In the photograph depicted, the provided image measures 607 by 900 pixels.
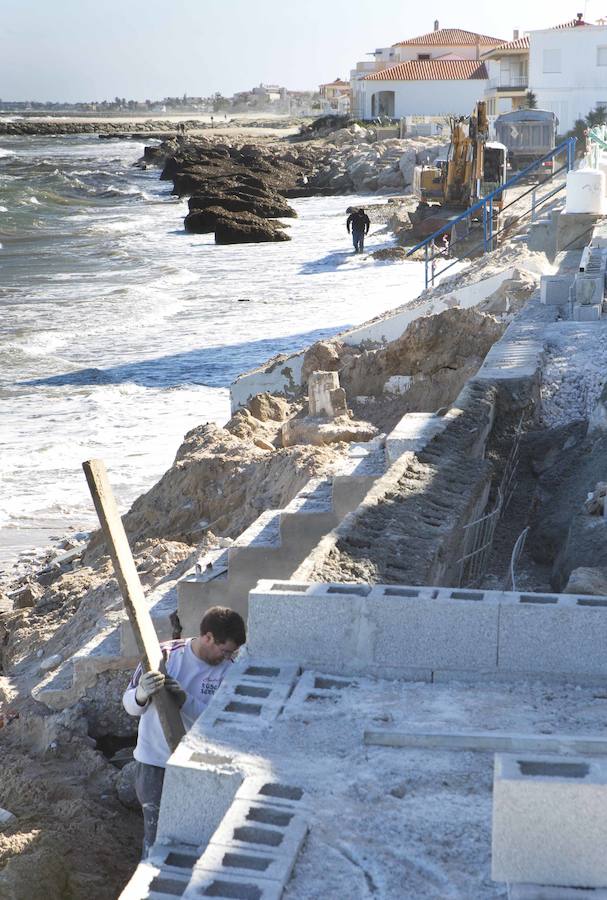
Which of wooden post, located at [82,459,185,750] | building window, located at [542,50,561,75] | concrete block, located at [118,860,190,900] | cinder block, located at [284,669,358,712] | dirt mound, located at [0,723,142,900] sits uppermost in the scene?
building window, located at [542,50,561,75]

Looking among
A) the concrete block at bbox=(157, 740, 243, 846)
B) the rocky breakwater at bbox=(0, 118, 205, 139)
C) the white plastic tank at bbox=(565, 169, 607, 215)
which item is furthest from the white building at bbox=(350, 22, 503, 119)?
the concrete block at bbox=(157, 740, 243, 846)

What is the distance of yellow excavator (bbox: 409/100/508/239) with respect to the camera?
28.8 m

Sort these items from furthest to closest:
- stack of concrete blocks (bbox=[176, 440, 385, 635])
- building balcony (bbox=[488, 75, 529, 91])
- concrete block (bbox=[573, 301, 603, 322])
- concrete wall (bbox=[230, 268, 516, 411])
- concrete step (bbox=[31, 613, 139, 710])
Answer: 1. building balcony (bbox=[488, 75, 529, 91])
2. concrete wall (bbox=[230, 268, 516, 411])
3. concrete block (bbox=[573, 301, 603, 322])
4. stack of concrete blocks (bbox=[176, 440, 385, 635])
5. concrete step (bbox=[31, 613, 139, 710])

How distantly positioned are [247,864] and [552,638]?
1546 mm

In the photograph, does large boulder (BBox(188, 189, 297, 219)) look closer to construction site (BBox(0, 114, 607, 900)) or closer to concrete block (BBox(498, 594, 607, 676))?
construction site (BBox(0, 114, 607, 900))

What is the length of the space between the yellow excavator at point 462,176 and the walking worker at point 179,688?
23.7 meters

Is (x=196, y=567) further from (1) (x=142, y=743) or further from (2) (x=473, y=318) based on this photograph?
(2) (x=473, y=318)

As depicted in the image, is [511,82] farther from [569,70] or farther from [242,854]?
[242,854]

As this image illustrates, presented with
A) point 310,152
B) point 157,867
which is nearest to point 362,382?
point 157,867

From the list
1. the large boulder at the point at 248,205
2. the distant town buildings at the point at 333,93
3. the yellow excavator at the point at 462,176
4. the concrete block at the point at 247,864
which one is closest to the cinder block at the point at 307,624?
the concrete block at the point at 247,864

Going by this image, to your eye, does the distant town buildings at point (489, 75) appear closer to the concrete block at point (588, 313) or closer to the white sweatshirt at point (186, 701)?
the concrete block at point (588, 313)

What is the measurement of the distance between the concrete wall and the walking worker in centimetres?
1036

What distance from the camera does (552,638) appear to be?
14.2ft

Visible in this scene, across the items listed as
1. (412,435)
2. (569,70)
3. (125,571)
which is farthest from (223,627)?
(569,70)
